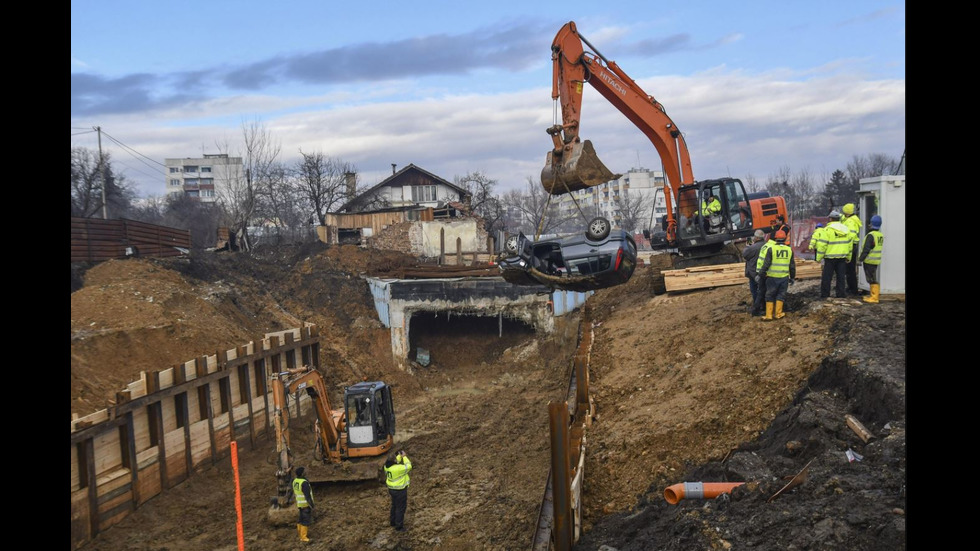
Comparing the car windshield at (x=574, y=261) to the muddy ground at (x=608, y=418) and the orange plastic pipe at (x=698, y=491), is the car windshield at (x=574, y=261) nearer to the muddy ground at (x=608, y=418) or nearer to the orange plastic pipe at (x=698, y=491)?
the muddy ground at (x=608, y=418)

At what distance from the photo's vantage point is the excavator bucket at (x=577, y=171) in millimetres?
12781

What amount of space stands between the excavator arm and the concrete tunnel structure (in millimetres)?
8137

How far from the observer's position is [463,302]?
1053 inches

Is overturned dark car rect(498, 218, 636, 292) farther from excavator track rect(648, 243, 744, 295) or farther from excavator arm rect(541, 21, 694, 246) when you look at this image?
excavator track rect(648, 243, 744, 295)

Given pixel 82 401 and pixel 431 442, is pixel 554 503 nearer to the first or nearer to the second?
pixel 431 442

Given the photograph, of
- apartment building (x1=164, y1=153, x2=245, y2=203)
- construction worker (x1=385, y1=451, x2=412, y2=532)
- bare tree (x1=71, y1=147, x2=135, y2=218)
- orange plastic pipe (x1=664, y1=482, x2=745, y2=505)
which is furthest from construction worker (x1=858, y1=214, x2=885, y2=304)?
apartment building (x1=164, y1=153, x2=245, y2=203)

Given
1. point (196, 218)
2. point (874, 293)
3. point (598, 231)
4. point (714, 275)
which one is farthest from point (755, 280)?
point (196, 218)

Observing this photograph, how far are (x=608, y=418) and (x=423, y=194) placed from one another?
43.0 meters

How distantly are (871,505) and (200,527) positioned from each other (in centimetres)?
1183

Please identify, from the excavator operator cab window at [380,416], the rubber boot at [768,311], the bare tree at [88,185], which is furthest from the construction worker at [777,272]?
the bare tree at [88,185]

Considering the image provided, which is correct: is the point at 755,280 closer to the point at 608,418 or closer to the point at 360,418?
the point at 608,418

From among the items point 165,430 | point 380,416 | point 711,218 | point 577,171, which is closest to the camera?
point 577,171

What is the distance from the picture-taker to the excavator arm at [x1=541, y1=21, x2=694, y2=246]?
13.0m

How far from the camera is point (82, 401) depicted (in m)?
14.3
